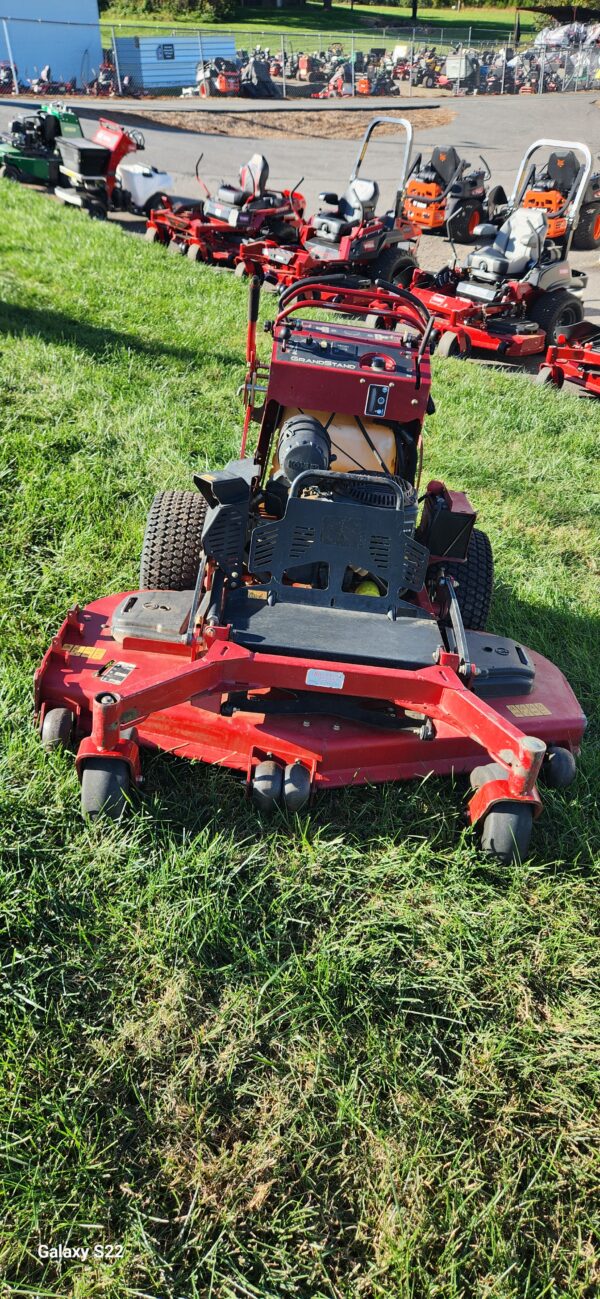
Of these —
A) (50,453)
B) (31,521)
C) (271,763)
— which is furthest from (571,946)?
(50,453)

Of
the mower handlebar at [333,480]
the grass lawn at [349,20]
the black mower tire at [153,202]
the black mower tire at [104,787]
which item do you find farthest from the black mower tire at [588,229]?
the grass lawn at [349,20]

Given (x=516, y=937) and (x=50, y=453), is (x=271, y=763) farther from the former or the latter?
(x=50, y=453)

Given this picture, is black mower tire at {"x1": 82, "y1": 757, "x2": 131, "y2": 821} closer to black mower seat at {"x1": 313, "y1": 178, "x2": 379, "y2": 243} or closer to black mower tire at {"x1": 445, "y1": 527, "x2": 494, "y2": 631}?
black mower tire at {"x1": 445, "y1": 527, "x2": 494, "y2": 631}

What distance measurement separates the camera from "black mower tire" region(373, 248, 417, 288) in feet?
36.0

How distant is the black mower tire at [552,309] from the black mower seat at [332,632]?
727cm

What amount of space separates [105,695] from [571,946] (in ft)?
5.37

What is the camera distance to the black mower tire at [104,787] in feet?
10.1

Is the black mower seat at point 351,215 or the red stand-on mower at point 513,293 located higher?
the black mower seat at point 351,215

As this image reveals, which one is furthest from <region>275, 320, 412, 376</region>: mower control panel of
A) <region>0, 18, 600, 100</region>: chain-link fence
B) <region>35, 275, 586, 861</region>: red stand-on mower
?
<region>0, 18, 600, 100</region>: chain-link fence

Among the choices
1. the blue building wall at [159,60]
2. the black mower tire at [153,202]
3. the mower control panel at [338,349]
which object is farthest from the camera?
the blue building wall at [159,60]

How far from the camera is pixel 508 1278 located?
2.21 m

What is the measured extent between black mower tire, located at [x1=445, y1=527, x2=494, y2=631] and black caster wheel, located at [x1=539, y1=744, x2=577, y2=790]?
795 millimetres

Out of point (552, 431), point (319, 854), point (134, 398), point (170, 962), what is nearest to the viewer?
point (170, 962)

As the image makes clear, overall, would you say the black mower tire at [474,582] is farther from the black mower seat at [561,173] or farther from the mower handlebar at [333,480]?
the black mower seat at [561,173]
